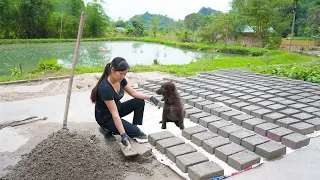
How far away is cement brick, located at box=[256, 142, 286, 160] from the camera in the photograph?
3139mm

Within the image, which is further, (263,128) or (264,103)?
(264,103)

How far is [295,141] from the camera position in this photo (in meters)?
3.42

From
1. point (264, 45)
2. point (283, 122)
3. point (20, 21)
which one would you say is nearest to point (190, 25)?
point (264, 45)

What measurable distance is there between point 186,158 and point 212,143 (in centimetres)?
55

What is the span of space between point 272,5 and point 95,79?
21.9m

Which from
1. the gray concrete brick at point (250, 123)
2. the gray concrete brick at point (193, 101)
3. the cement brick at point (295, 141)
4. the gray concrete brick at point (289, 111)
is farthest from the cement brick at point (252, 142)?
the gray concrete brick at point (193, 101)

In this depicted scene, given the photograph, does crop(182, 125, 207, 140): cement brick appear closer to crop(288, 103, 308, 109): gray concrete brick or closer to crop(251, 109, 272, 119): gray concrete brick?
crop(251, 109, 272, 119): gray concrete brick

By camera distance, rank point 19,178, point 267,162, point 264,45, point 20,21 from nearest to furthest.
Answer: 1. point 19,178
2. point 267,162
3. point 264,45
4. point 20,21

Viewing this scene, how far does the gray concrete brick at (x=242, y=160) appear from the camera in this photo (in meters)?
2.89

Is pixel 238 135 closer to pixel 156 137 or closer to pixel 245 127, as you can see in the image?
pixel 245 127

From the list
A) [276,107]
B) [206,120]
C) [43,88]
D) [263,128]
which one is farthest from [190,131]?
[43,88]

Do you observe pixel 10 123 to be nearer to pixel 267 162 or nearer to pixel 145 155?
pixel 145 155

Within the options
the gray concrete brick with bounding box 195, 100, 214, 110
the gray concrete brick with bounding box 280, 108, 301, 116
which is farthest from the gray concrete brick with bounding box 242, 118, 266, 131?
the gray concrete brick with bounding box 195, 100, 214, 110

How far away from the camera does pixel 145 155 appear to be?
3.11 metres
